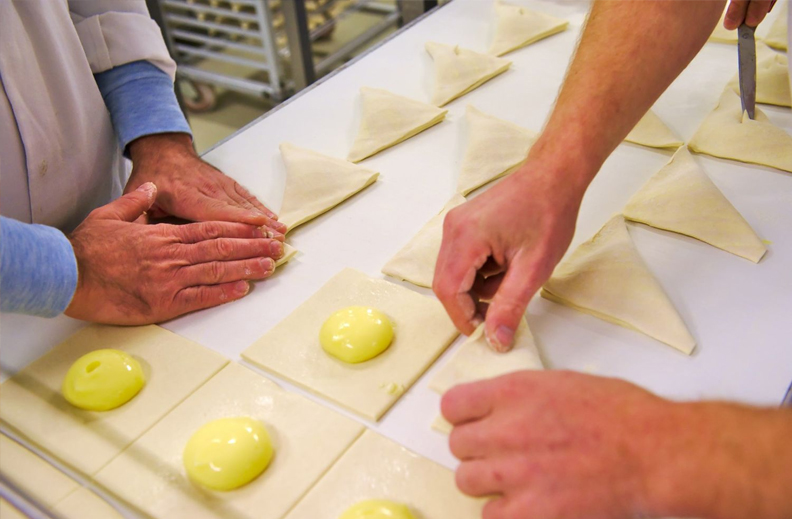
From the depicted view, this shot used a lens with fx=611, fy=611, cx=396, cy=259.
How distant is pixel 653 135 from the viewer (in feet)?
4.94

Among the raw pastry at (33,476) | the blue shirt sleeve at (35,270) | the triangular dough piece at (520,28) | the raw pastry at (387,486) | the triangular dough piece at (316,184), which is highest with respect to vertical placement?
the blue shirt sleeve at (35,270)

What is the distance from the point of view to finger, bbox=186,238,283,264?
46.8 inches

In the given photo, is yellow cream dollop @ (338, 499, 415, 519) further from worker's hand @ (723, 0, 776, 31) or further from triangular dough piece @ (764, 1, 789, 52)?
triangular dough piece @ (764, 1, 789, 52)

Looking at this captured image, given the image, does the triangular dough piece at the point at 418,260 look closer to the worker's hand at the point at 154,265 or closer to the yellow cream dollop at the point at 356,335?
the yellow cream dollop at the point at 356,335

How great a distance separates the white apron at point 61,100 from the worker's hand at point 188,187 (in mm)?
111

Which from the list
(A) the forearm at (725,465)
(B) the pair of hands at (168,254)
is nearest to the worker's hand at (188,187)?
(B) the pair of hands at (168,254)

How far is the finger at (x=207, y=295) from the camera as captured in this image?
3.83 feet

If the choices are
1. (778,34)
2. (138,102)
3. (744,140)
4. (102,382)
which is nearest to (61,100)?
(138,102)

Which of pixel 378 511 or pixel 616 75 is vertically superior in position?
pixel 616 75

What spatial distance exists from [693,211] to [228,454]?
3.33ft

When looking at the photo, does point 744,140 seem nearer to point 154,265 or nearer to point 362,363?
point 362,363

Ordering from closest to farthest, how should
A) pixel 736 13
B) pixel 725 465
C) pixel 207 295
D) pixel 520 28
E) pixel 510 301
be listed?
pixel 725 465 < pixel 510 301 < pixel 207 295 < pixel 736 13 < pixel 520 28

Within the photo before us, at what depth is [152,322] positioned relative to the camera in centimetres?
116

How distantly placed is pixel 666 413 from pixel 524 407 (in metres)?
0.17
